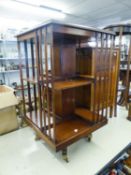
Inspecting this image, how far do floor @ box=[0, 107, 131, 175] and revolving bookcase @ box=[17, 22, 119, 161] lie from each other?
126 mm

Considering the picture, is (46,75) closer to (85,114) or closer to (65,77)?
(65,77)

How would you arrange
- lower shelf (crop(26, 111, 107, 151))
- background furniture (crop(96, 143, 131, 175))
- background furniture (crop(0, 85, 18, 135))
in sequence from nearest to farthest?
lower shelf (crop(26, 111, 107, 151))
background furniture (crop(96, 143, 131, 175))
background furniture (crop(0, 85, 18, 135))

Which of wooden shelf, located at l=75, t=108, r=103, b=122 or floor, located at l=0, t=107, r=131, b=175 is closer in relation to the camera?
floor, located at l=0, t=107, r=131, b=175

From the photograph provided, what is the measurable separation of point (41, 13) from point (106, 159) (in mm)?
4142

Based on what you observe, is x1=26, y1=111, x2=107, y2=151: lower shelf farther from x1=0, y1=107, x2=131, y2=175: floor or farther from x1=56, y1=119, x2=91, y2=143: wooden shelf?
x1=0, y1=107, x2=131, y2=175: floor

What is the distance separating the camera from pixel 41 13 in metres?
4.04

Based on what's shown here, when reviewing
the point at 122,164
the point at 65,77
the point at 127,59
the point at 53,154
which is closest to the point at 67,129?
the point at 53,154

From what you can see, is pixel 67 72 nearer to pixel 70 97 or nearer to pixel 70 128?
pixel 70 97

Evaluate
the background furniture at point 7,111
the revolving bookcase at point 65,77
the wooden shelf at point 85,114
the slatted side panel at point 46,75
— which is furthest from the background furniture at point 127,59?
the background furniture at point 7,111

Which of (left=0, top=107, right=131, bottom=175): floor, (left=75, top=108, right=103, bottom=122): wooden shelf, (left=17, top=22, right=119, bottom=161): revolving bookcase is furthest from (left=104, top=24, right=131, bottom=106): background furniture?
(left=75, top=108, right=103, bottom=122): wooden shelf

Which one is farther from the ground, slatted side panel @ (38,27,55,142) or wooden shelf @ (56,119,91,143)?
slatted side panel @ (38,27,55,142)

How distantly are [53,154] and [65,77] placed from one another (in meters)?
0.85

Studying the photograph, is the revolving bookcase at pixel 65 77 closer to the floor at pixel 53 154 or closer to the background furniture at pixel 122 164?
the floor at pixel 53 154

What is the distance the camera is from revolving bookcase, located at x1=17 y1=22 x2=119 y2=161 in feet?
3.69
